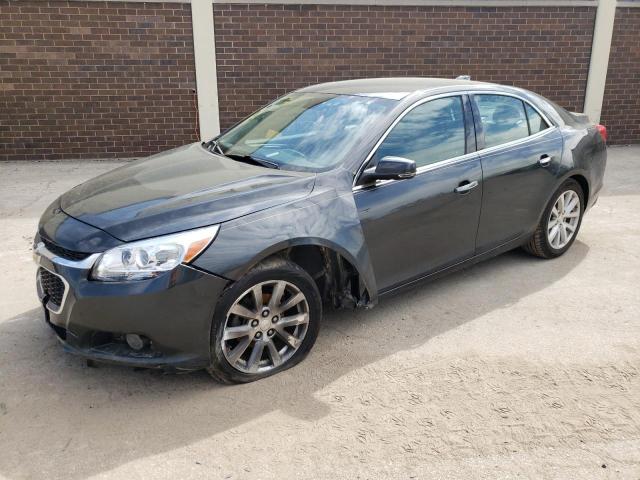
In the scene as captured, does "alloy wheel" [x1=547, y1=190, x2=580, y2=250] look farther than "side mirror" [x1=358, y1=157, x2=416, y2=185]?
Yes

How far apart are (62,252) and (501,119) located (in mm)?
3313

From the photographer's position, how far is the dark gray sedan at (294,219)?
300 centimetres

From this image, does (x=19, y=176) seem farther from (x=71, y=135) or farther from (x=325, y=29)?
(x=325, y=29)

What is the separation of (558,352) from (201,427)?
87.6 inches

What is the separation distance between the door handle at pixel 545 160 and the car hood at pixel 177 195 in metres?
2.14

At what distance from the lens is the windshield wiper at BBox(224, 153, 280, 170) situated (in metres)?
3.88

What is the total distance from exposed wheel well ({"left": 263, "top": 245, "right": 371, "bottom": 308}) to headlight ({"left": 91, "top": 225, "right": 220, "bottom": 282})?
67cm

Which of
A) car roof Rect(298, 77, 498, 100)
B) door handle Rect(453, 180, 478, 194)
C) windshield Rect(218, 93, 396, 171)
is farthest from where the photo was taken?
car roof Rect(298, 77, 498, 100)

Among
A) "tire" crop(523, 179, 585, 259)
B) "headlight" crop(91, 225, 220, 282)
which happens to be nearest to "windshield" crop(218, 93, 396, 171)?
"headlight" crop(91, 225, 220, 282)

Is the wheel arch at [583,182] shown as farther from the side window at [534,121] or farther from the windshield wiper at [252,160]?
the windshield wiper at [252,160]

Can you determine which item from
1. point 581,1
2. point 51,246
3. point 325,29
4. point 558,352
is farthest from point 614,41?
point 51,246

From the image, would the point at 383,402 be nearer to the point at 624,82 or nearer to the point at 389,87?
the point at 389,87

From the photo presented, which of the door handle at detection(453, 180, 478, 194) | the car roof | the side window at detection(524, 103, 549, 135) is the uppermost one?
the car roof

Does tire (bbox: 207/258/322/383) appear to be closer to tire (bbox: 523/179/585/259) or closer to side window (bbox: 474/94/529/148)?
side window (bbox: 474/94/529/148)
